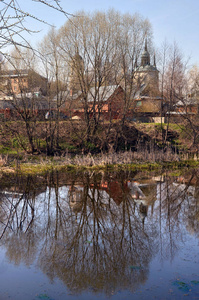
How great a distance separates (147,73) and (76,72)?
6202mm

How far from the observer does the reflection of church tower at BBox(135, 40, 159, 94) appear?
2101 centimetres

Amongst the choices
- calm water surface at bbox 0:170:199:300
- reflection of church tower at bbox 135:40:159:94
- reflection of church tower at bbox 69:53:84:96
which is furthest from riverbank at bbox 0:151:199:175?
reflection of church tower at bbox 135:40:159:94

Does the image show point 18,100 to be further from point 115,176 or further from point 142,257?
point 142,257

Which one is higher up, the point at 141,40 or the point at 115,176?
the point at 141,40

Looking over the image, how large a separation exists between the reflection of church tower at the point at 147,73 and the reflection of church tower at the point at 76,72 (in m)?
3.63

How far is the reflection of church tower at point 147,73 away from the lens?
2101cm

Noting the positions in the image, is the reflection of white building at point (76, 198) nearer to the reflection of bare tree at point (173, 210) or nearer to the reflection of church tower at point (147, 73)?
the reflection of bare tree at point (173, 210)

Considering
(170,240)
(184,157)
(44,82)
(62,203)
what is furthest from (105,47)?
(170,240)

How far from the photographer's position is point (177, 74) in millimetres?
22203

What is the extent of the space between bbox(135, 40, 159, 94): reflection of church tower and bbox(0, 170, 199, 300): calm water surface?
38.8 feet

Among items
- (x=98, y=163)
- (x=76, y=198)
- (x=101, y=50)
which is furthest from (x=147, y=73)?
(x=76, y=198)

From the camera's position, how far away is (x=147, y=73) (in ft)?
77.6

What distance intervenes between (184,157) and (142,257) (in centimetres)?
1391

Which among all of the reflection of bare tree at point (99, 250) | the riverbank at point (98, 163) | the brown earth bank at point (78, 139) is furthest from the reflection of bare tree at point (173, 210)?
the brown earth bank at point (78, 139)
